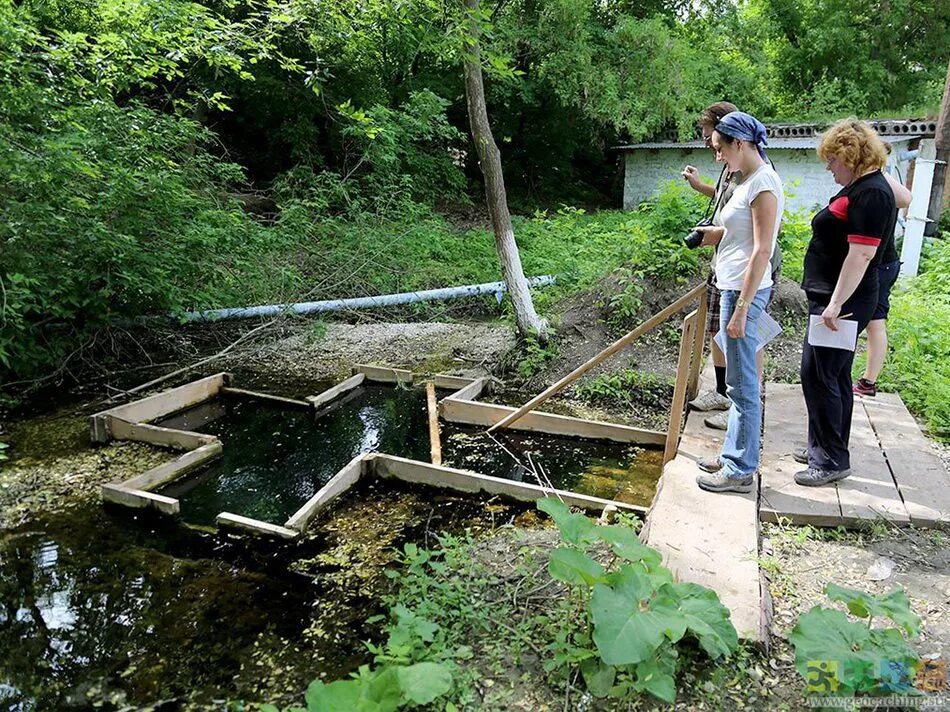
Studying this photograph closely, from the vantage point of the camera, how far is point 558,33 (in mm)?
13344

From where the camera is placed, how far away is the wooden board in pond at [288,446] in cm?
428

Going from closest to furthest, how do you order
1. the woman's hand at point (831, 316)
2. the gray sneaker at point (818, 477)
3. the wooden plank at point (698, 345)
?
1. the woman's hand at point (831, 316)
2. the gray sneaker at point (818, 477)
3. the wooden plank at point (698, 345)

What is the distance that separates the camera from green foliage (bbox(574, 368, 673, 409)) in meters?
5.63

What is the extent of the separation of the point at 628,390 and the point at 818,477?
8.41ft

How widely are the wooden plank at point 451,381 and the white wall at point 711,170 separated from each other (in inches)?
252

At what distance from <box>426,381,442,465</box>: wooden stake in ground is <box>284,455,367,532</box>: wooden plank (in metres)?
0.58

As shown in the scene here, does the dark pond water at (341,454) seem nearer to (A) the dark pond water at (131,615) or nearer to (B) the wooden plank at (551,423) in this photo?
(B) the wooden plank at (551,423)

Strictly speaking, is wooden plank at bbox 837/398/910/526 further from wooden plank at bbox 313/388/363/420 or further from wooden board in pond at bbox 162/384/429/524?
wooden plank at bbox 313/388/363/420

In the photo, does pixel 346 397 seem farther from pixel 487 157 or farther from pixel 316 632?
pixel 316 632

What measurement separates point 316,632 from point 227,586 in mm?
661

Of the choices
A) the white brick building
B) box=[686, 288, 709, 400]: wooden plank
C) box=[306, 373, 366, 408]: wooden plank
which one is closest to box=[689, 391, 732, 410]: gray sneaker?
box=[686, 288, 709, 400]: wooden plank

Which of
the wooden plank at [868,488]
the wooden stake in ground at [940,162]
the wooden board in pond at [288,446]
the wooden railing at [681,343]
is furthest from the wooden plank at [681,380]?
the wooden stake in ground at [940,162]

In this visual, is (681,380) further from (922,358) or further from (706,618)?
(922,358)

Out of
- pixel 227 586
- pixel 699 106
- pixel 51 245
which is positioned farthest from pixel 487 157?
pixel 699 106
